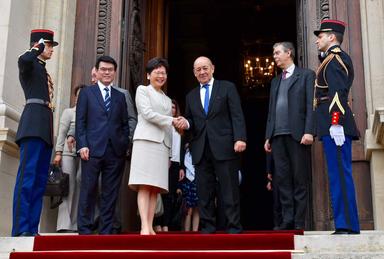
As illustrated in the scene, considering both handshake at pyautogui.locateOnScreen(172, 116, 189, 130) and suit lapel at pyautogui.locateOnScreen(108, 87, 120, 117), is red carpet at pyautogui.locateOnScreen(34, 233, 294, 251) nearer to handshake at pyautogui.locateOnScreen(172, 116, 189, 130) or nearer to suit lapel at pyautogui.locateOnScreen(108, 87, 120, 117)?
handshake at pyautogui.locateOnScreen(172, 116, 189, 130)

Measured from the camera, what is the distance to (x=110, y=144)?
6984 mm

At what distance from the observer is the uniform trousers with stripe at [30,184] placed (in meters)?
6.41

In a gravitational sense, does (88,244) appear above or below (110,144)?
below

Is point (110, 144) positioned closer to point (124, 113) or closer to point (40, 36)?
point (124, 113)

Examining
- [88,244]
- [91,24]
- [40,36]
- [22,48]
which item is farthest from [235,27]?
[88,244]

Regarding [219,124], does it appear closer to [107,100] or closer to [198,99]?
[198,99]

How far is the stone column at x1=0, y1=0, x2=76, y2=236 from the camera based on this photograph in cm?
754

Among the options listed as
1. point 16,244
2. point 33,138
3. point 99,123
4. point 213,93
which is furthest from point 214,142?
point 16,244

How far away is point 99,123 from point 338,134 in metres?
2.58

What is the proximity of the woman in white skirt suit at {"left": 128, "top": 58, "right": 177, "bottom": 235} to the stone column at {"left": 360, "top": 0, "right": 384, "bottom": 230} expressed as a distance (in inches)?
90.6

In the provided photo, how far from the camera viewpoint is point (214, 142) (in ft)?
22.4

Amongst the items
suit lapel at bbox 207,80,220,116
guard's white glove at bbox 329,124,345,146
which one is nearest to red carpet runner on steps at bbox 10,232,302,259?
guard's white glove at bbox 329,124,345,146

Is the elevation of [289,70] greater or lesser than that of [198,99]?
greater

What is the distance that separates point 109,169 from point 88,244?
3.89ft
